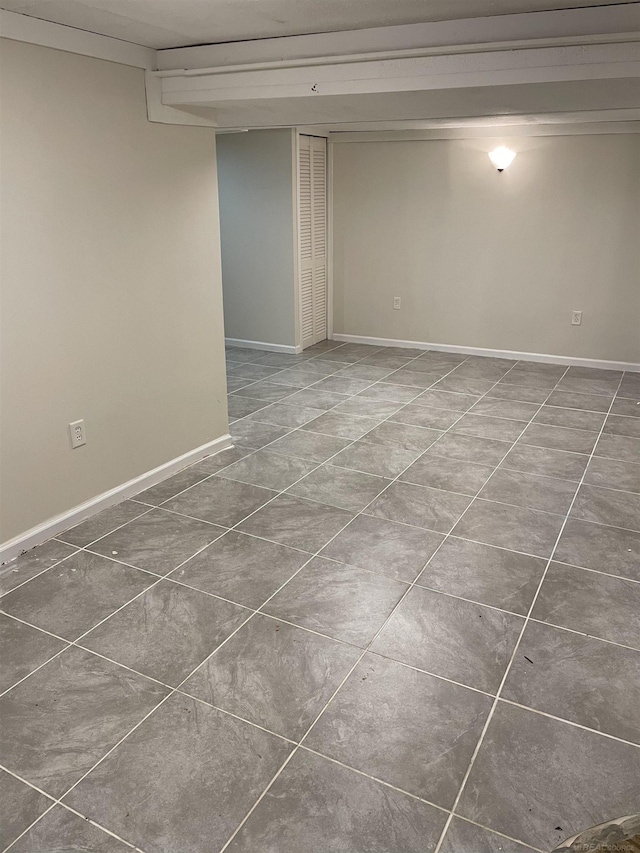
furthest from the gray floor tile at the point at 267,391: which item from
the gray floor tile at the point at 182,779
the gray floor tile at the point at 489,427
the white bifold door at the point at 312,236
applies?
the gray floor tile at the point at 182,779

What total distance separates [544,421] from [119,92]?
127 inches

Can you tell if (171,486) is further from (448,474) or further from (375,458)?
(448,474)

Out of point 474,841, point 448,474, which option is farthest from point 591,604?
point 448,474

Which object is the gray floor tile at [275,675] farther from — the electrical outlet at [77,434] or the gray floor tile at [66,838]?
the electrical outlet at [77,434]

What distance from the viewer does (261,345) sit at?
21.2 ft

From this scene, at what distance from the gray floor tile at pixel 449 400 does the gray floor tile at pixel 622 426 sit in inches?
37.0

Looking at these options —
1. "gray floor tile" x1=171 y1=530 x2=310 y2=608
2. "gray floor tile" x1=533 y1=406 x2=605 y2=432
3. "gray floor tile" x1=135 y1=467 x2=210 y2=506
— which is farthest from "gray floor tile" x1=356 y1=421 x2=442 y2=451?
"gray floor tile" x1=171 y1=530 x2=310 y2=608

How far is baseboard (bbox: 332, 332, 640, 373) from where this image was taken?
5.72m

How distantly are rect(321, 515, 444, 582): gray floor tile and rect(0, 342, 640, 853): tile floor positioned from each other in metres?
0.01

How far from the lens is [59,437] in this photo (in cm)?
290

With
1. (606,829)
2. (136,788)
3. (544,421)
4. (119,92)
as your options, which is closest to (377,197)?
(544,421)

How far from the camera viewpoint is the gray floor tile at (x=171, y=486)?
332cm

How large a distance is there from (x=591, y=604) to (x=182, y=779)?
158 centimetres

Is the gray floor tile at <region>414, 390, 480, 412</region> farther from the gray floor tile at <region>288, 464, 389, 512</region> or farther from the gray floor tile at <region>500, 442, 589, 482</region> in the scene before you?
the gray floor tile at <region>288, 464, 389, 512</region>
